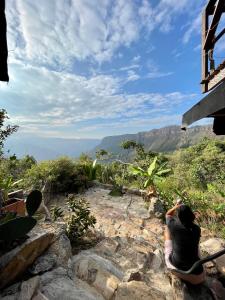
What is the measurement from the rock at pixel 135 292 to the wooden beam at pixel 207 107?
2.43 meters

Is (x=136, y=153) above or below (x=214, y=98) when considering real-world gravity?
below

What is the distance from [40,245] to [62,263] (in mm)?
450

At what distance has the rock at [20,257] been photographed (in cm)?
348

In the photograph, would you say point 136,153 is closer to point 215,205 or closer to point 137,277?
point 215,205

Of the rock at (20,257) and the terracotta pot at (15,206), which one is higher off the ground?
the terracotta pot at (15,206)

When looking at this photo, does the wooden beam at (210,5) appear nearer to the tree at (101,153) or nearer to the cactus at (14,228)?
the cactus at (14,228)

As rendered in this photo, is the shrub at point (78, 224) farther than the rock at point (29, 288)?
Yes

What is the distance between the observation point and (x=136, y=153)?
14.2 m

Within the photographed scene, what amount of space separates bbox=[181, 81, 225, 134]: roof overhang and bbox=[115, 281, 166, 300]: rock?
2.42 metres

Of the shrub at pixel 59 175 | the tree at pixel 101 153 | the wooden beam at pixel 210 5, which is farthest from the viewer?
the tree at pixel 101 153

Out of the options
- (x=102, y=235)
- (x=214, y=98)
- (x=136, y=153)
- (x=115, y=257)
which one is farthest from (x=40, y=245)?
(x=136, y=153)

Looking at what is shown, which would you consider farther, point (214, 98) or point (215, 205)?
point (215, 205)

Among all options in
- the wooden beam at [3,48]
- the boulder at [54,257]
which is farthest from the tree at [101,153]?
the wooden beam at [3,48]

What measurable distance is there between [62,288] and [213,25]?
4.41 meters
